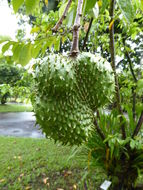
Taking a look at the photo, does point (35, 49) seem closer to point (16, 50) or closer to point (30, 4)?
point (16, 50)

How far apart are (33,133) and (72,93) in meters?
6.89

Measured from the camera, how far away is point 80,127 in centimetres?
95

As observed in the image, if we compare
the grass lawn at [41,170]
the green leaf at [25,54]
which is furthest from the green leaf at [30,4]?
the grass lawn at [41,170]

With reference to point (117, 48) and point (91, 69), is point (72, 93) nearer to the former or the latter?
point (91, 69)

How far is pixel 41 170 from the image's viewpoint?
354 cm

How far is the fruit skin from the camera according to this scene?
2.87 feet

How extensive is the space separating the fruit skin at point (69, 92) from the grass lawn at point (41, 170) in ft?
6.86

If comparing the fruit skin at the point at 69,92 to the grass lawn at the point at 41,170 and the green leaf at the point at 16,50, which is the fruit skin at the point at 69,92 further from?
the grass lawn at the point at 41,170

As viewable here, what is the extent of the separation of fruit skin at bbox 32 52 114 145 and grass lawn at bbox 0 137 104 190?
209 cm

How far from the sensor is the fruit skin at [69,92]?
2.87 feet

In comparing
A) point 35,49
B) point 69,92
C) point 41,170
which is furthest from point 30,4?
point 41,170

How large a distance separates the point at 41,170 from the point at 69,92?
121 inches

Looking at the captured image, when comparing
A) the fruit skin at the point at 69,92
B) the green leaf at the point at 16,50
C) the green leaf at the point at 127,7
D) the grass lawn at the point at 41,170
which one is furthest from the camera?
the grass lawn at the point at 41,170

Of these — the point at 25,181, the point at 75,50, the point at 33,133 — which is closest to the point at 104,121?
the point at 25,181
